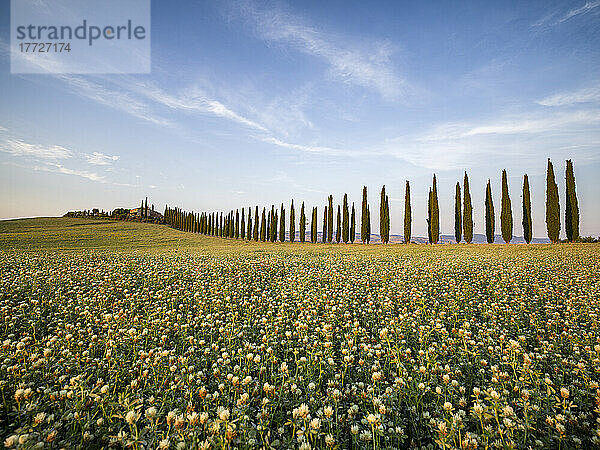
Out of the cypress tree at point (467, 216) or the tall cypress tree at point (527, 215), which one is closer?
the tall cypress tree at point (527, 215)

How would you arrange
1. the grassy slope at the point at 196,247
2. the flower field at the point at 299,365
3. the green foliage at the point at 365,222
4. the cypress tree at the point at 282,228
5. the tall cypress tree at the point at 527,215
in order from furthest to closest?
1. the cypress tree at the point at 282,228
2. the green foliage at the point at 365,222
3. the tall cypress tree at the point at 527,215
4. the grassy slope at the point at 196,247
5. the flower field at the point at 299,365

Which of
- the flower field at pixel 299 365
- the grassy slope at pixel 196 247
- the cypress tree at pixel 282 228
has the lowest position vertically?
the flower field at pixel 299 365

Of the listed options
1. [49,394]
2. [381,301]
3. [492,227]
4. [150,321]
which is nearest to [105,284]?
[150,321]

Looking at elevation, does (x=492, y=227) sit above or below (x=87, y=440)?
above

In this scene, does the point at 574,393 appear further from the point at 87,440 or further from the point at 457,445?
the point at 87,440

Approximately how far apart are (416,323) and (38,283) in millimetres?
12198

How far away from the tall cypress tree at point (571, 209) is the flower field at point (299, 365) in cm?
3186

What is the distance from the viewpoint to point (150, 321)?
6.59m

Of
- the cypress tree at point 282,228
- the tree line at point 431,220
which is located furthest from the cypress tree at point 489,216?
the cypress tree at point 282,228

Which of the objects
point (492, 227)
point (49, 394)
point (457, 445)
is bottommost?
point (457, 445)

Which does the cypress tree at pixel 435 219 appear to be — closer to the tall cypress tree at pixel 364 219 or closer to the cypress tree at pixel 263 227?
the tall cypress tree at pixel 364 219

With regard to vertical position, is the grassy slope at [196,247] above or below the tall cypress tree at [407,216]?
below

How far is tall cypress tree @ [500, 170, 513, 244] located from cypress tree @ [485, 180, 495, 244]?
1236mm

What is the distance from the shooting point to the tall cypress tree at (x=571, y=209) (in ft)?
110
